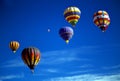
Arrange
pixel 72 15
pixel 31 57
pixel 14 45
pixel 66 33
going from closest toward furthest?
pixel 31 57
pixel 72 15
pixel 66 33
pixel 14 45

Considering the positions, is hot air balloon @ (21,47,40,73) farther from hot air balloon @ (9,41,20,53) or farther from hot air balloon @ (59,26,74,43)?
hot air balloon @ (9,41,20,53)

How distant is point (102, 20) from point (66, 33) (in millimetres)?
8256

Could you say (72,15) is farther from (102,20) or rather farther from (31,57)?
(31,57)

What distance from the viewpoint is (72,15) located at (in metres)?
73.2

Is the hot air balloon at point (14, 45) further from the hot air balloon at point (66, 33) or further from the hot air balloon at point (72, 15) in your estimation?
the hot air balloon at point (72, 15)

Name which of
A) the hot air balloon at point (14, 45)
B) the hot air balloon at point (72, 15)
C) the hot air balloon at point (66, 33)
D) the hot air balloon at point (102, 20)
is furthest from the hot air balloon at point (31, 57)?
the hot air balloon at point (14, 45)

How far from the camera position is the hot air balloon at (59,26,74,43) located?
75.4m

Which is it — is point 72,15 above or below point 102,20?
above

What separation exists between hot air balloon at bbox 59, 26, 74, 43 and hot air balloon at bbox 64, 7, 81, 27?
255cm

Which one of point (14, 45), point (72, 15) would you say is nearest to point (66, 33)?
point (72, 15)

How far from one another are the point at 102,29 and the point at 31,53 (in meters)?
14.5

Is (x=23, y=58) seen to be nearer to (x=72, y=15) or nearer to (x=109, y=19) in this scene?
(x=72, y=15)

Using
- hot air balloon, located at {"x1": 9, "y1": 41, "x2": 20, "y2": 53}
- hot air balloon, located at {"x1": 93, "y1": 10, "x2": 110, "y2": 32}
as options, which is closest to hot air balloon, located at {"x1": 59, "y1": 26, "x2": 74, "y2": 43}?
hot air balloon, located at {"x1": 93, "y1": 10, "x2": 110, "y2": 32}

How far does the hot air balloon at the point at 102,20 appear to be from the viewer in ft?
236
